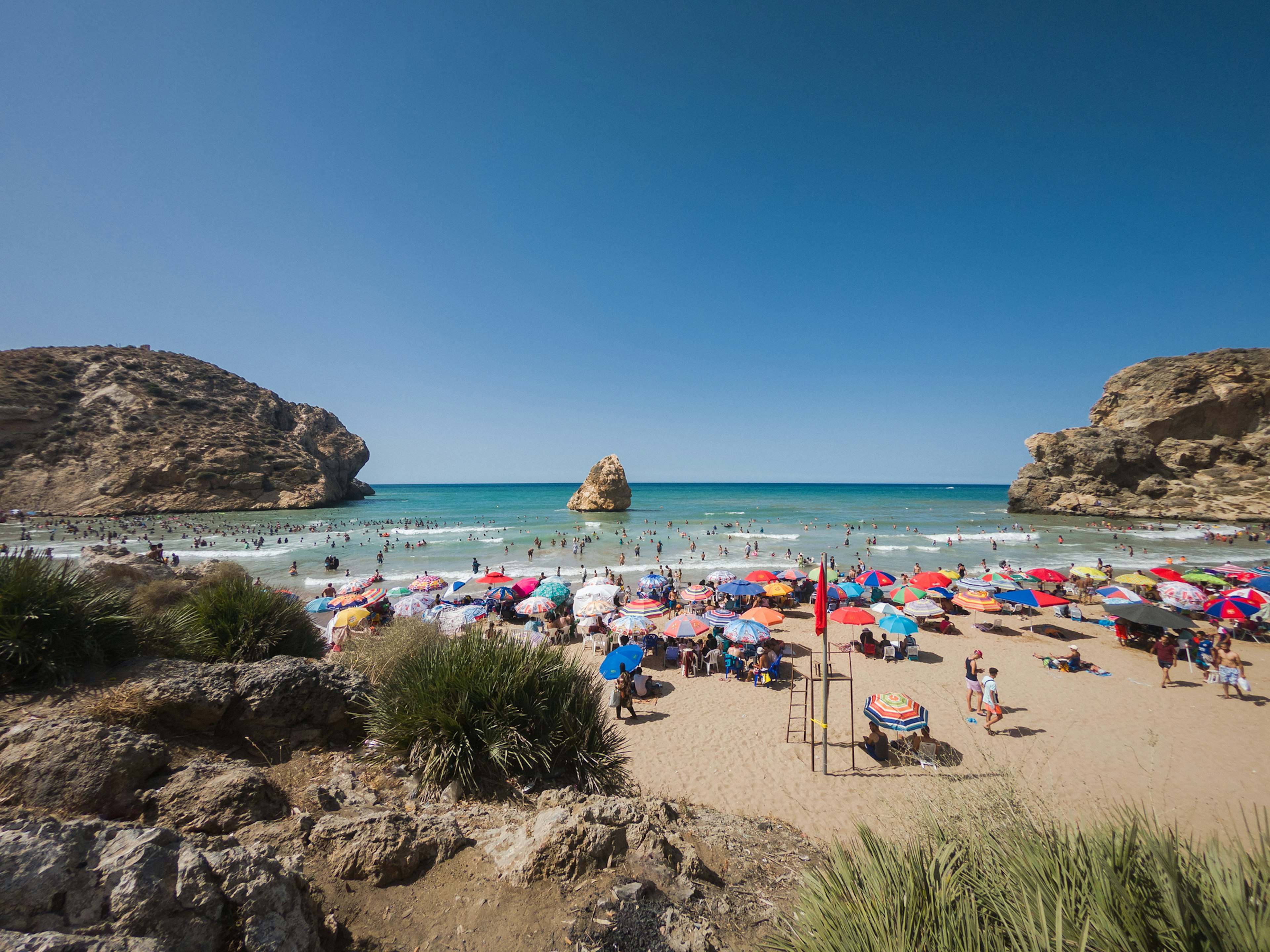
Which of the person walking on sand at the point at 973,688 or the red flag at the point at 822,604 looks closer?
the red flag at the point at 822,604

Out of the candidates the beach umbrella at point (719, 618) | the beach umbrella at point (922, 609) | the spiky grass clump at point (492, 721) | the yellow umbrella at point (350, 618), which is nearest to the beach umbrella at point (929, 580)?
the beach umbrella at point (922, 609)

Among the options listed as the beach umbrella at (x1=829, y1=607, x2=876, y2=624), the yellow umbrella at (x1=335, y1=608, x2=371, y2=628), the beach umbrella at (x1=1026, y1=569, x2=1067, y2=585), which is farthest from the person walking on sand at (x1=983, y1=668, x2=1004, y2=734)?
the yellow umbrella at (x1=335, y1=608, x2=371, y2=628)

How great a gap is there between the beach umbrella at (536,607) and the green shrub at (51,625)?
14.0m

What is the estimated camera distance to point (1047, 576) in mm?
23109

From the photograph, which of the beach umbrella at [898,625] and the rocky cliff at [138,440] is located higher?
the rocky cliff at [138,440]

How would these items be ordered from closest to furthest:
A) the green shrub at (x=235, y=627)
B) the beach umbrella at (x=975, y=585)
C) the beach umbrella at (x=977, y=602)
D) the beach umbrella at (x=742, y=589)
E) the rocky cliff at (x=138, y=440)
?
1. the green shrub at (x=235, y=627)
2. the beach umbrella at (x=977, y=602)
3. the beach umbrella at (x=742, y=589)
4. the beach umbrella at (x=975, y=585)
5. the rocky cliff at (x=138, y=440)

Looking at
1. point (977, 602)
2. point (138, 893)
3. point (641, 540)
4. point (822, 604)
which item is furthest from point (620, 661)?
point (641, 540)

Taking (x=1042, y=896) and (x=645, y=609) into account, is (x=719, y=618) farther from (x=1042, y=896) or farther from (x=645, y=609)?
(x=1042, y=896)

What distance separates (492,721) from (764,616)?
1266 cm

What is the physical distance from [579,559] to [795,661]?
22.9 metres

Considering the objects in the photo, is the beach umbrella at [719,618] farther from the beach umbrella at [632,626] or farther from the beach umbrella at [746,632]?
the beach umbrella at [632,626]

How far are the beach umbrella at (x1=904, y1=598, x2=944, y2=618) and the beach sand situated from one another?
6.92 feet

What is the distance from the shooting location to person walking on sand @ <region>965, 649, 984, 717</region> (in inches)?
465

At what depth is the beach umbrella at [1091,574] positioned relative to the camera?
2328cm
